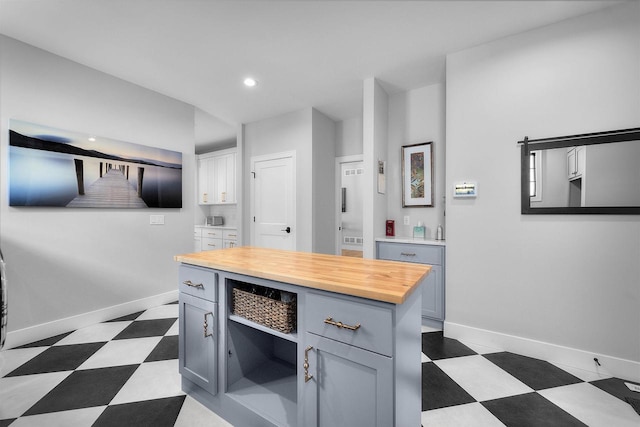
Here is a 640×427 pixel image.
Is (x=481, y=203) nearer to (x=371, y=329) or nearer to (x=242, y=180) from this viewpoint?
(x=371, y=329)

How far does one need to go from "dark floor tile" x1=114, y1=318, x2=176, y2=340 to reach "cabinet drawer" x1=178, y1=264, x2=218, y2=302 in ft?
4.26

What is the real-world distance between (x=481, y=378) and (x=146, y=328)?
Result: 2.96 meters

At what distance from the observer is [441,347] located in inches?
88.4

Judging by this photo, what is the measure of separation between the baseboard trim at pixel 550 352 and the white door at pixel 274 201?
234 centimetres

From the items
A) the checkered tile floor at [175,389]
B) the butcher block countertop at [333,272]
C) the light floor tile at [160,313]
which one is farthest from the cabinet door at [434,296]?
the light floor tile at [160,313]

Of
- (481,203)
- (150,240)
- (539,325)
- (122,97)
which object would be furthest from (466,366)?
(122,97)

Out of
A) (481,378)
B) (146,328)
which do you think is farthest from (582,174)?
(146,328)

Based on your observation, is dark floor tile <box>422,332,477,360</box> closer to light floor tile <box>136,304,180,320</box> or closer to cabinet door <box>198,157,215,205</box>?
light floor tile <box>136,304,180,320</box>

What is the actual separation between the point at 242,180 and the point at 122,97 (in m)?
1.87

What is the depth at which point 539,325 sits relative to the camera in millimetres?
2082

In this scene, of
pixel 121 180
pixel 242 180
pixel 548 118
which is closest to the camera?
pixel 548 118

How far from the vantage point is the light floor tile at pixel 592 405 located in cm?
142

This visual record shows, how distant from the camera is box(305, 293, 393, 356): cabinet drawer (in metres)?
0.92

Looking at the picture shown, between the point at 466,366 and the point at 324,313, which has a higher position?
the point at 324,313
